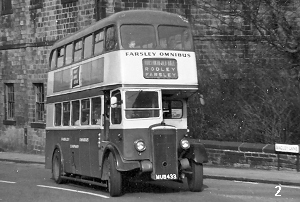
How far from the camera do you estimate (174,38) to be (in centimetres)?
1584

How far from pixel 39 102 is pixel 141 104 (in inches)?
705

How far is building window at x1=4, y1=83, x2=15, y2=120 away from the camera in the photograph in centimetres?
3447

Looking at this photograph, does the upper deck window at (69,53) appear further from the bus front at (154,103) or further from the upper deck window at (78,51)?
the bus front at (154,103)

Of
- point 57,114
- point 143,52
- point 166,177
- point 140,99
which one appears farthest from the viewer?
point 57,114

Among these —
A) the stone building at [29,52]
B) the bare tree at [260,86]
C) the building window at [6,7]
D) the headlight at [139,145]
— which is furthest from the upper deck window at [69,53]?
the building window at [6,7]

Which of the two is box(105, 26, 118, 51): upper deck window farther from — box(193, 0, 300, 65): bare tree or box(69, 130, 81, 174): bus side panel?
box(193, 0, 300, 65): bare tree

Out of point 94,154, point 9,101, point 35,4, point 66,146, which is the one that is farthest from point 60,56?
point 9,101

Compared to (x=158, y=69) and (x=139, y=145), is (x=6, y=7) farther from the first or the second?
(x=139, y=145)

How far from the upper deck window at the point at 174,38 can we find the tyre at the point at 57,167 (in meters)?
5.38

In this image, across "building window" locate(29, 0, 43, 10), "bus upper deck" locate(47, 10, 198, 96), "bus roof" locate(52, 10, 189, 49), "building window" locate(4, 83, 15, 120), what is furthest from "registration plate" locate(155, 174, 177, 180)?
"building window" locate(4, 83, 15, 120)

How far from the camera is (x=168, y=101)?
16125 millimetres

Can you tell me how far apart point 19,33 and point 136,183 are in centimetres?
1679

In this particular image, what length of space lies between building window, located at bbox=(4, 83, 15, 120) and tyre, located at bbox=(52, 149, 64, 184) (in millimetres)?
15030

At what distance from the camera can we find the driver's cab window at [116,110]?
15.2 m
